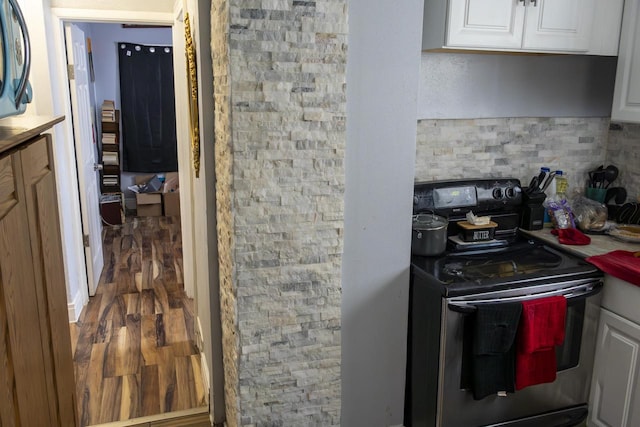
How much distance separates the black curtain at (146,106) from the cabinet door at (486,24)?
524 centimetres

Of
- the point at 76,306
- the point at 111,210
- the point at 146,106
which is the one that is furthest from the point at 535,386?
the point at 146,106

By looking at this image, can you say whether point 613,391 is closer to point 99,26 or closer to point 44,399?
point 44,399

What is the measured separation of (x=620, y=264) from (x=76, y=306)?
3284 mm

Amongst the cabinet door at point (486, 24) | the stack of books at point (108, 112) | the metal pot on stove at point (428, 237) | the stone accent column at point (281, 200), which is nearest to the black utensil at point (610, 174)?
the cabinet door at point (486, 24)

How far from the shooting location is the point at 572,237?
101 inches

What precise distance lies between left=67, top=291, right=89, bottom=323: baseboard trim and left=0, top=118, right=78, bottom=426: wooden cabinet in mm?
2060

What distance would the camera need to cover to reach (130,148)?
6.90 metres

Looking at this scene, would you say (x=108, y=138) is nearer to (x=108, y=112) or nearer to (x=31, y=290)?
(x=108, y=112)

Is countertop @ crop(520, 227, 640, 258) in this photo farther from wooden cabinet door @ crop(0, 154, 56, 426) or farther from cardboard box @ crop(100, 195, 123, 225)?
cardboard box @ crop(100, 195, 123, 225)

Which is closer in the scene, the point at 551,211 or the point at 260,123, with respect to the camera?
the point at 260,123

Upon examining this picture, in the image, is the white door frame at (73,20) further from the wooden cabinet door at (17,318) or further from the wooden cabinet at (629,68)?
the wooden cabinet at (629,68)

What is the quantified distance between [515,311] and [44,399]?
62.8 inches

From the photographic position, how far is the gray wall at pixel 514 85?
8.55 feet

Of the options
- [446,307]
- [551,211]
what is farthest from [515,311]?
[551,211]
